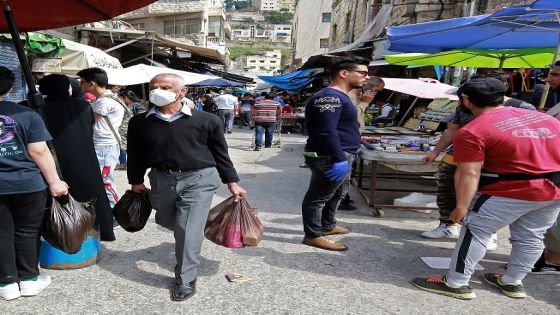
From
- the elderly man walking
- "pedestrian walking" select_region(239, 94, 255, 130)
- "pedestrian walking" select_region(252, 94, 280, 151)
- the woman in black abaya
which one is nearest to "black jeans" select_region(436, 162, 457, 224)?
the elderly man walking

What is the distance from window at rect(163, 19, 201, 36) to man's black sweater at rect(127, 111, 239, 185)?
3358cm

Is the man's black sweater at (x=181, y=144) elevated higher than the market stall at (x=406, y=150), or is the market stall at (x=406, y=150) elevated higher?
the man's black sweater at (x=181, y=144)

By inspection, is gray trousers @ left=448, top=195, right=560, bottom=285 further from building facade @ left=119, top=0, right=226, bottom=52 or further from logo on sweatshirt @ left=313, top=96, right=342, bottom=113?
building facade @ left=119, top=0, right=226, bottom=52

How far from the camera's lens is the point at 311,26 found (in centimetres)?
4616

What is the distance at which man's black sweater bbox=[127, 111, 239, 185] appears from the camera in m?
2.84

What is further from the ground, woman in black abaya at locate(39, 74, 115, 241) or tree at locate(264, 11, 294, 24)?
tree at locate(264, 11, 294, 24)

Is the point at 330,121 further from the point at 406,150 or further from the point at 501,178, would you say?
the point at 406,150

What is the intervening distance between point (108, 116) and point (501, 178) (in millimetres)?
3808

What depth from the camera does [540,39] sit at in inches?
214

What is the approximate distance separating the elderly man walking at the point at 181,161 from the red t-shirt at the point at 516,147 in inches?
68.1

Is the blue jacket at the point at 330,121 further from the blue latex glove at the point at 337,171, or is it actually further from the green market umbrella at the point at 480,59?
the green market umbrella at the point at 480,59

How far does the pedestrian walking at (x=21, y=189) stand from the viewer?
8.50 ft

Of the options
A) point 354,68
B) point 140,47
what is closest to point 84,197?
point 354,68

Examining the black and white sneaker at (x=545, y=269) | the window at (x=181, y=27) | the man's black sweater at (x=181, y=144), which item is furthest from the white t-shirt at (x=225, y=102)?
the window at (x=181, y=27)
